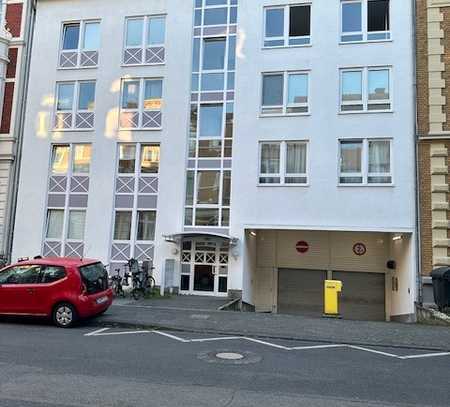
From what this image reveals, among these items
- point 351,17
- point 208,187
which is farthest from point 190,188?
point 351,17

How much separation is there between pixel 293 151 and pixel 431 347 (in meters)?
10.4

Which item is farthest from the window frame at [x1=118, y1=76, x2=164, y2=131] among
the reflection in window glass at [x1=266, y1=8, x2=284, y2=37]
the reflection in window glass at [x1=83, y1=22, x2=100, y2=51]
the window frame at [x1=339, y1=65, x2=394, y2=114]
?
the window frame at [x1=339, y1=65, x2=394, y2=114]

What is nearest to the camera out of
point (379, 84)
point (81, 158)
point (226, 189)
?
point (379, 84)

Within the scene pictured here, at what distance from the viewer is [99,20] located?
21328 mm

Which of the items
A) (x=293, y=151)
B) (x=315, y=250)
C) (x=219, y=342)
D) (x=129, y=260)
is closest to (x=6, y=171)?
(x=129, y=260)

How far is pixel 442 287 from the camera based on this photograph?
14219 millimetres

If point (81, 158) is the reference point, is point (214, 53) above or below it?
above

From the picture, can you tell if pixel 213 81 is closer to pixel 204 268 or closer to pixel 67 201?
pixel 204 268

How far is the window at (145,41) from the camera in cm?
2045

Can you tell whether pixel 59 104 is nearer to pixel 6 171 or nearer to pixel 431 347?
pixel 6 171

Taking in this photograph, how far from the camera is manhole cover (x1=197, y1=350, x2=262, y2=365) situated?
7992 mm

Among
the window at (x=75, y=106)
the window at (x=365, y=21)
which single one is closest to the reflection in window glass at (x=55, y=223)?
the window at (x=75, y=106)

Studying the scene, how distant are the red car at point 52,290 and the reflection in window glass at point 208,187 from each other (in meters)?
8.02

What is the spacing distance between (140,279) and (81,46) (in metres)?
11.1
